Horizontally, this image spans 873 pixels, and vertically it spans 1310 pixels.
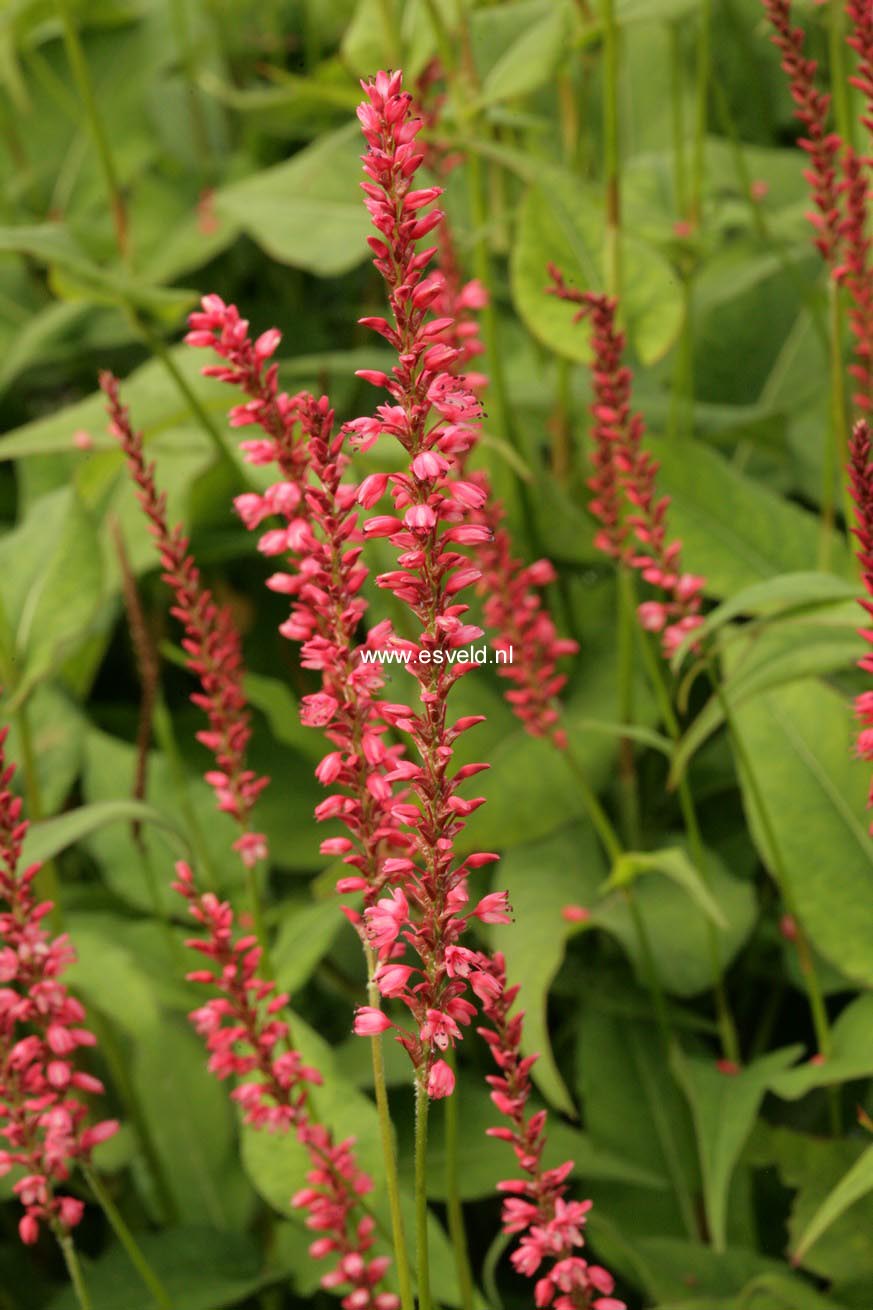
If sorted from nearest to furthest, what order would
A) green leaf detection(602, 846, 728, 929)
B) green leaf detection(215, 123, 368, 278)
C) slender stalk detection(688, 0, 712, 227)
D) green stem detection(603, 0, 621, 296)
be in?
1. green leaf detection(602, 846, 728, 929)
2. green stem detection(603, 0, 621, 296)
3. slender stalk detection(688, 0, 712, 227)
4. green leaf detection(215, 123, 368, 278)

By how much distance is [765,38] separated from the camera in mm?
2855

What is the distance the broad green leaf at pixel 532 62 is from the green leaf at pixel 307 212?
42 cm

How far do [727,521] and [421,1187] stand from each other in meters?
1.24

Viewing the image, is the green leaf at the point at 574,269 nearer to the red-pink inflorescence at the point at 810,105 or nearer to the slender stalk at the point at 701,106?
the slender stalk at the point at 701,106

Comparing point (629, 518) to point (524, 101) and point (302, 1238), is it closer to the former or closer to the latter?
point (302, 1238)

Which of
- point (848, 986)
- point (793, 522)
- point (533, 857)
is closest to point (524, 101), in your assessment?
point (793, 522)

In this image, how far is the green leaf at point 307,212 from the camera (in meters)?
2.39

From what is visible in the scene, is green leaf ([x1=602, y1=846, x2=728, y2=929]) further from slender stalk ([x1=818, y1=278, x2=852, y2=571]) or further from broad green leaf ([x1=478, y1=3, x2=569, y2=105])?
broad green leaf ([x1=478, y1=3, x2=569, y2=105])

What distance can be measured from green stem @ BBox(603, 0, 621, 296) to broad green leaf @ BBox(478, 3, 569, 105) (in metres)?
0.09

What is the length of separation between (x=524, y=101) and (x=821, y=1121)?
5.99 ft

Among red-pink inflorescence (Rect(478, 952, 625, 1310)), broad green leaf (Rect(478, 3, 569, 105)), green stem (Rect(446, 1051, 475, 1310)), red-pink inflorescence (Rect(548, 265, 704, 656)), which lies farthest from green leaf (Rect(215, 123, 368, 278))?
red-pink inflorescence (Rect(478, 952, 625, 1310))

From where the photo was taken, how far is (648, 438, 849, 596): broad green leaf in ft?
6.40

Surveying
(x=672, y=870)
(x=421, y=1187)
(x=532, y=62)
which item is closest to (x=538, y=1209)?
(x=421, y=1187)

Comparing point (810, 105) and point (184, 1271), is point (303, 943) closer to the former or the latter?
point (184, 1271)
